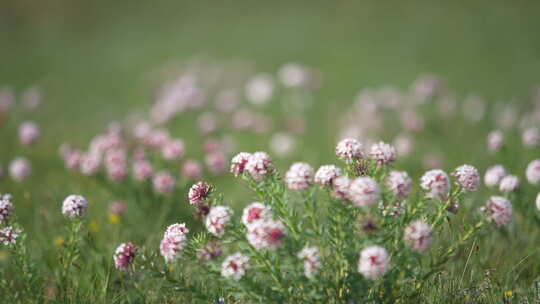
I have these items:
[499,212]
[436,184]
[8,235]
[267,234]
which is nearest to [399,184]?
[436,184]

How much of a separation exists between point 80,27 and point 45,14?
5.69ft

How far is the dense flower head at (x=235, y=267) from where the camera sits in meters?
1.99

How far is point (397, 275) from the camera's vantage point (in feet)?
7.01

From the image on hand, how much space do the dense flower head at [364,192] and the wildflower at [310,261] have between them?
28 cm

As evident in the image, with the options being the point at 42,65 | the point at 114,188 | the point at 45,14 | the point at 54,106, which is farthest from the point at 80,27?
the point at 114,188

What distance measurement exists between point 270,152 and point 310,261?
14.3 ft

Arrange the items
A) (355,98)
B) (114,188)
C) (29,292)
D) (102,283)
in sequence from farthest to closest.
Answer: (355,98) → (114,188) → (102,283) → (29,292)

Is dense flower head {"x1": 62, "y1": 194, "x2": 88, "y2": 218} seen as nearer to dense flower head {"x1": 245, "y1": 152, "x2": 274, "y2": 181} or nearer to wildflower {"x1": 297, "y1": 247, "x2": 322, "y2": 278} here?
dense flower head {"x1": 245, "y1": 152, "x2": 274, "y2": 181}

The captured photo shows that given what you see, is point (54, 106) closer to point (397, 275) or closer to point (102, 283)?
point (102, 283)

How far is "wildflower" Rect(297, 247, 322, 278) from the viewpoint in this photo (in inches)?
76.1

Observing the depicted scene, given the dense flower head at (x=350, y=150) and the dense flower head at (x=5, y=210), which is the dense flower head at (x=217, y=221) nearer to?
the dense flower head at (x=350, y=150)

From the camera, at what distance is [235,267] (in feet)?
6.59

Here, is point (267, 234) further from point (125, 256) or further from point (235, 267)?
point (125, 256)

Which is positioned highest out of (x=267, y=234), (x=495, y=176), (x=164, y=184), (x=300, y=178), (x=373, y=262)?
(x=164, y=184)
